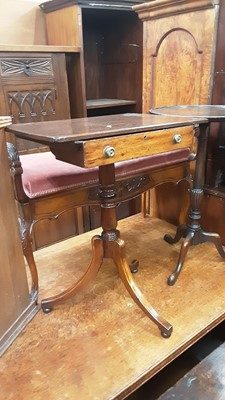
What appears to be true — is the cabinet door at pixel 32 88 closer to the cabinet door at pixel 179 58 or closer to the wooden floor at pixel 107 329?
the cabinet door at pixel 179 58

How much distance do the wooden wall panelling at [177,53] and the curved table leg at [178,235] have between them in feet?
0.18

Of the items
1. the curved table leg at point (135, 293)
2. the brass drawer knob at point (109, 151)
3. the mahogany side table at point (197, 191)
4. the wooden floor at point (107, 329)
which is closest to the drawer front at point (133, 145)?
the brass drawer knob at point (109, 151)

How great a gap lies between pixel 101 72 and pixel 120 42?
277 mm

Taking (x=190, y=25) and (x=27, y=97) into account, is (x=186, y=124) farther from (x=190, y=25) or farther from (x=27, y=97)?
(x=27, y=97)

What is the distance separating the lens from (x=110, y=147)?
0.98 metres

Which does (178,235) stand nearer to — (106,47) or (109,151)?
(109,151)

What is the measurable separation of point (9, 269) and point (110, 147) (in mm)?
582

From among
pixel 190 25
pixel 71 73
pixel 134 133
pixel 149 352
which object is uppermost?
pixel 190 25

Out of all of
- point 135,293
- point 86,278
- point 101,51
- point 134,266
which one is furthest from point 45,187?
point 101,51

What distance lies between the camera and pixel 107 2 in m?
1.91

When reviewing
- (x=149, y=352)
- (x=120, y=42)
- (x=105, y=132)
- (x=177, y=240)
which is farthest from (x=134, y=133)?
(x=120, y=42)

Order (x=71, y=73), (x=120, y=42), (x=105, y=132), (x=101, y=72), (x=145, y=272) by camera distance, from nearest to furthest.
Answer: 1. (x=105, y=132)
2. (x=145, y=272)
3. (x=71, y=73)
4. (x=120, y=42)
5. (x=101, y=72)

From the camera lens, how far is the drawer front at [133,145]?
3.14 ft

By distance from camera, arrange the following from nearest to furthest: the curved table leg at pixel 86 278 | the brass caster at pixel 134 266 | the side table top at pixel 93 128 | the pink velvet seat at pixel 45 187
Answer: the side table top at pixel 93 128
the pink velvet seat at pixel 45 187
the curved table leg at pixel 86 278
the brass caster at pixel 134 266
